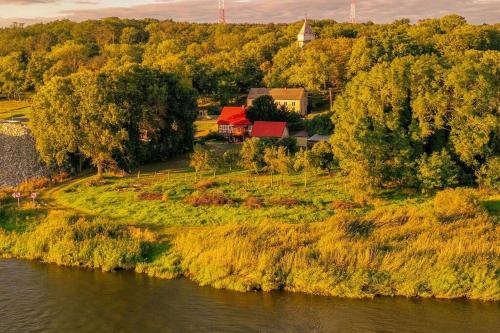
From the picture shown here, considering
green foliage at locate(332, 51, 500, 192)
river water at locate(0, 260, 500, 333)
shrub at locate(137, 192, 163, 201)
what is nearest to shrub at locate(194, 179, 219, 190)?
shrub at locate(137, 192, 163, 201)

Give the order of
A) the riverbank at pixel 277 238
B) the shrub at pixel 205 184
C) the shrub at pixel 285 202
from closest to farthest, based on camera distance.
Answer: the riverbank at pixel 277 238 → the shrub at pixel 285 202 → the shrub at pixel 205 184

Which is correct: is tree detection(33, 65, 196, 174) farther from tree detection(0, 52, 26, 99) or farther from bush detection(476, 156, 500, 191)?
tree detection(0, 52, 26, 99)

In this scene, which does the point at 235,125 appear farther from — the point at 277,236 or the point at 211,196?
the point at 277,236

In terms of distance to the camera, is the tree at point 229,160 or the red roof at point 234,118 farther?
the red roof at point 234,118

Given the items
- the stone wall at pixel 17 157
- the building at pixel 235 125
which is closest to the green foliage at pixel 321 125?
the building at pixel 235 125

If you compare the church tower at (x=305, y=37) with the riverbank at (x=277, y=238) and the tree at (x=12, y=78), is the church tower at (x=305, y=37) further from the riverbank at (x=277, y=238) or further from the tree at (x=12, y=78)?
the riverbank at (x=277, y=238)

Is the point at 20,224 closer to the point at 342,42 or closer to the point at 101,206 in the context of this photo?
the point at 101,206
